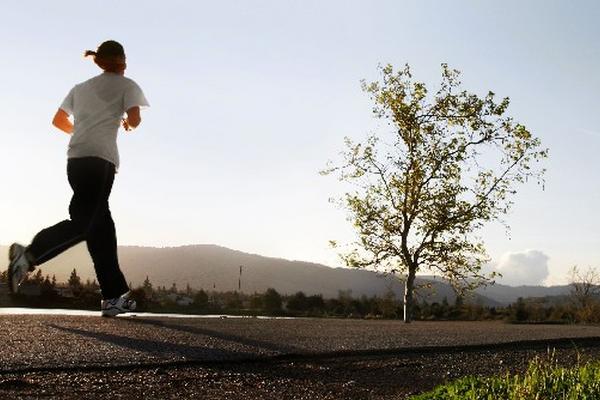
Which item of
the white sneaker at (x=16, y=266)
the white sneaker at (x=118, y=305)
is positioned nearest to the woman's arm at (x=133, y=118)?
the white sneaker at (x=16, y=266)

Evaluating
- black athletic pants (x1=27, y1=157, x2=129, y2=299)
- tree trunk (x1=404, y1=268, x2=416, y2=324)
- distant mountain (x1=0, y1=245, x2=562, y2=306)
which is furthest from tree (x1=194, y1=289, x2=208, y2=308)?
distant mountain (x1=0, y1=245, x2=562, y2=306)

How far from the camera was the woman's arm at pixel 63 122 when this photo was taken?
242 inches

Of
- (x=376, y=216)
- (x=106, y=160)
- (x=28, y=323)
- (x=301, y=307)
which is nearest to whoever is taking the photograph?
(x=106, y=160)

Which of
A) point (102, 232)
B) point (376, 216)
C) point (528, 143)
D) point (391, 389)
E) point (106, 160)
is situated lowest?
point (391, 389)

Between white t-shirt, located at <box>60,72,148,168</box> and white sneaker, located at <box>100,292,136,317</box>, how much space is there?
148cm

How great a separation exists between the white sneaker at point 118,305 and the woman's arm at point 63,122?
5.63ft

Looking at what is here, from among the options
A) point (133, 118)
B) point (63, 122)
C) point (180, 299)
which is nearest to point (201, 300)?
point (180, 299)

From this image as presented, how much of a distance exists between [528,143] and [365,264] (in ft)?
19.3

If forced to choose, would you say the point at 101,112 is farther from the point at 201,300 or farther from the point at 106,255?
the point at 201,300

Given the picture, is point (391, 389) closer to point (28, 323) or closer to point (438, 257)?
point (28, 323)

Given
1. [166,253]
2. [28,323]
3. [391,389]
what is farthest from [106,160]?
[166,253]

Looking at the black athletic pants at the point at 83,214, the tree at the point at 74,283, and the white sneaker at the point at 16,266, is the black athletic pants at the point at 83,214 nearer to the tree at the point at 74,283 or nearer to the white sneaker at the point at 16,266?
the white sneaker at the point at 16,266

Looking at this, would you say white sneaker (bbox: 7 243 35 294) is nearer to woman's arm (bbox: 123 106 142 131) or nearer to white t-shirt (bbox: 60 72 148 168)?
white t-shirt (bbox: 60 72 148 168)

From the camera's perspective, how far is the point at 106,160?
5777 mm
